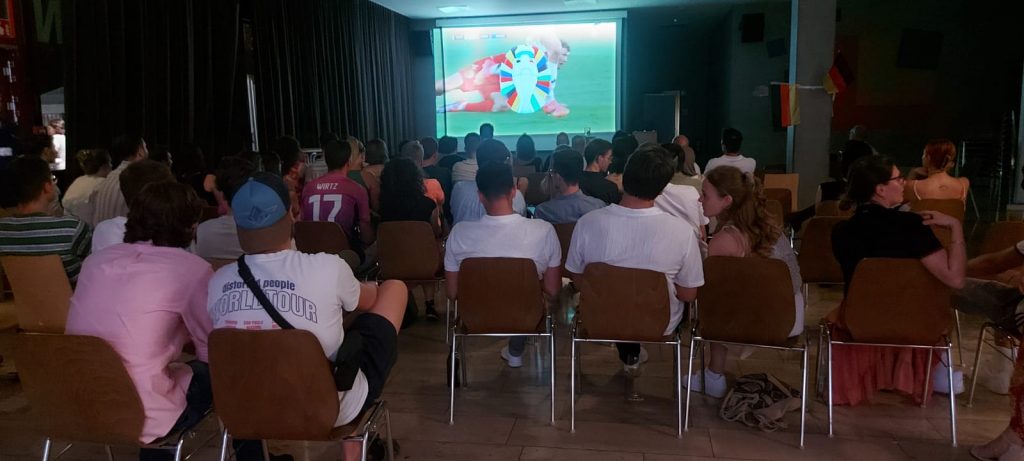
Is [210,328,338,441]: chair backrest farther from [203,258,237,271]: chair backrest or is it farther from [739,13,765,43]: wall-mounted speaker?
[739,13,765,43]: wall-mounted speaker

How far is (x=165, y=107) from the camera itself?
19.8ft

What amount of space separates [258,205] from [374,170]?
10.5 ft

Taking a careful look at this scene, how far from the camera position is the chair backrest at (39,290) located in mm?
2709

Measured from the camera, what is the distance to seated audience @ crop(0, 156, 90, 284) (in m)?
2.98

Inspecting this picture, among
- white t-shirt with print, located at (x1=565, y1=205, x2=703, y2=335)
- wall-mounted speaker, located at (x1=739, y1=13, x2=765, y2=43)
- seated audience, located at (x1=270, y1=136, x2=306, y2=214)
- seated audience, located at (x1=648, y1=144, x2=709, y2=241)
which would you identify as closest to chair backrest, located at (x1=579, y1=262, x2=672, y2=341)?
white t-shirt with print, located at (x1=565, y1=205, x2=703, y2=335)

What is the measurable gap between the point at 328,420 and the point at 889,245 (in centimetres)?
229

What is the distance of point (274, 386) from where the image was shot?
1857mm

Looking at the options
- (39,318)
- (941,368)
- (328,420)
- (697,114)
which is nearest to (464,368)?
(328,420)

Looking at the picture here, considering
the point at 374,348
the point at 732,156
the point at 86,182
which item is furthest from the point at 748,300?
the point at 86,182

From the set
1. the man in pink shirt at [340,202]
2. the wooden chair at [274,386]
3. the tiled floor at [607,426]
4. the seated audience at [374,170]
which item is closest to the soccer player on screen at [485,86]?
the seated audience at [374,170]

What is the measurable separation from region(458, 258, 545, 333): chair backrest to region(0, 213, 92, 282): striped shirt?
70.7 inches

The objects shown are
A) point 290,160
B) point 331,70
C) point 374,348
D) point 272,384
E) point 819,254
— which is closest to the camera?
point 272,384

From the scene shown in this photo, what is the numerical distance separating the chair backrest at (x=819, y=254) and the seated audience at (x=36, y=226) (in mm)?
3777

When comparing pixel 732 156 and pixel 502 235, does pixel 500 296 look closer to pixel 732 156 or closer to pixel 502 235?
pixel 502 235
